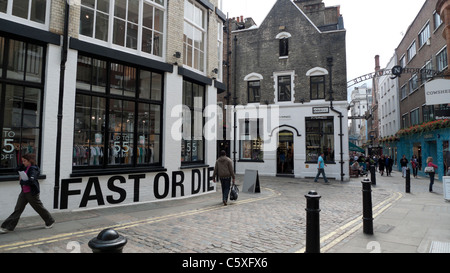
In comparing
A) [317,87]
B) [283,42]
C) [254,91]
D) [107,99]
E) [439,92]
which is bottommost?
[107,99]

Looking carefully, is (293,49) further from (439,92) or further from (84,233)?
(84,233)

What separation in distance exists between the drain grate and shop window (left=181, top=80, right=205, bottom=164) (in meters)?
7.66

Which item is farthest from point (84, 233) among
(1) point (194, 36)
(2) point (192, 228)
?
(1) point (194, 36)

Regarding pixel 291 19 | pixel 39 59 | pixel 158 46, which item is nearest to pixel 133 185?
pixel 39 59

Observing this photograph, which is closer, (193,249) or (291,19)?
(193,249)

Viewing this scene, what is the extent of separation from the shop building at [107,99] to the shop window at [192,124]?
0.04 metres

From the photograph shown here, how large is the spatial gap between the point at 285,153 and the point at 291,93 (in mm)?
4434

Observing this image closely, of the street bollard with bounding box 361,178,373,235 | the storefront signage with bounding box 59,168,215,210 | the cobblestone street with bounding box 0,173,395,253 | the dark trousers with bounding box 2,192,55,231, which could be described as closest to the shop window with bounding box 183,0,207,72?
the storefront signage with bounding box 59,168,215,210

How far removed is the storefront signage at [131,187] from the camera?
6969 mm

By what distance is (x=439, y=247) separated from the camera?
4.61m

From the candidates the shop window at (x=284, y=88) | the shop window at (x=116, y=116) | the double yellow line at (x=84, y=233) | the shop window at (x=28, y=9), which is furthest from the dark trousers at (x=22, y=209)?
the shop window at (x=284, y=88)

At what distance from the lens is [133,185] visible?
820cm
